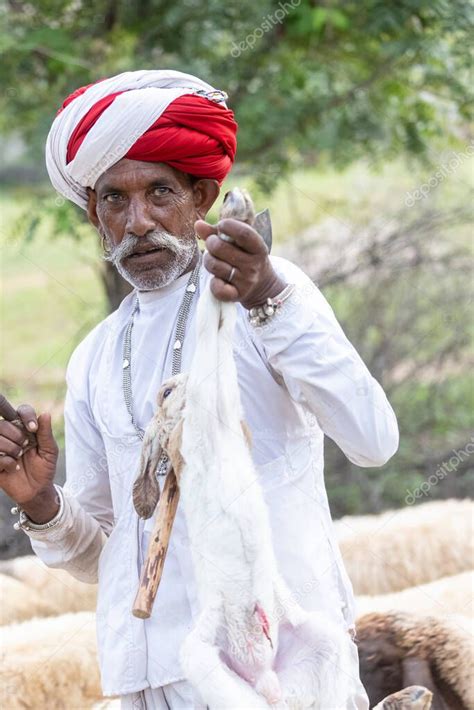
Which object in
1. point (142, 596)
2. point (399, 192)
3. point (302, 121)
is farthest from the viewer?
point (399, 192)

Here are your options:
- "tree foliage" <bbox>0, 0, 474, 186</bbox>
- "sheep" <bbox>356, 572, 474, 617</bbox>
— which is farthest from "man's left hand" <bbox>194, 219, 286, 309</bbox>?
"tree foliage" <bbox>0, 0, 474, 186</bbox>

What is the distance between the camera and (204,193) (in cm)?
242

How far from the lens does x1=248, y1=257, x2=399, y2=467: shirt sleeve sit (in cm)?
195

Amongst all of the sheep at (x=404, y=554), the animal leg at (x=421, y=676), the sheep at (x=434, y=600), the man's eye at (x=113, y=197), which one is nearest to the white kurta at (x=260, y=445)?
the man's eye at (x=113, y=197)

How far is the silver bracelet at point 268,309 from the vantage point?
1930 mm

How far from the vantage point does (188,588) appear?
83.7 inches

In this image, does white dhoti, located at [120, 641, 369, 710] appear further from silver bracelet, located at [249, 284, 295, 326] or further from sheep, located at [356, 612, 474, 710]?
sheep, located at [356, 612, 474, 710]

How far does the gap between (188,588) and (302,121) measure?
4420 mm

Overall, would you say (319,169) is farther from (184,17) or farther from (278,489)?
(278,489)

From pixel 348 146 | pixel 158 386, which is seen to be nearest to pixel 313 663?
pixel 158 386

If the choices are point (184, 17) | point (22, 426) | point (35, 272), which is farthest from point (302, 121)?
point (35, 272)

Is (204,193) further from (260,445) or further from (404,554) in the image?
(404,554)

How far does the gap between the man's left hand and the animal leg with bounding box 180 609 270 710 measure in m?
0.60

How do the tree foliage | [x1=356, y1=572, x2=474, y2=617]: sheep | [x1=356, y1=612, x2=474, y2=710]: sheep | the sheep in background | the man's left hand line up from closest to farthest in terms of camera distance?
the man's left hand
[x1=356, y1=612, x2=474, y2=710]: sheep
[x1=356, y1=572, x2=474, y2=617]: sheep
the sheep in background
the tree foliage
